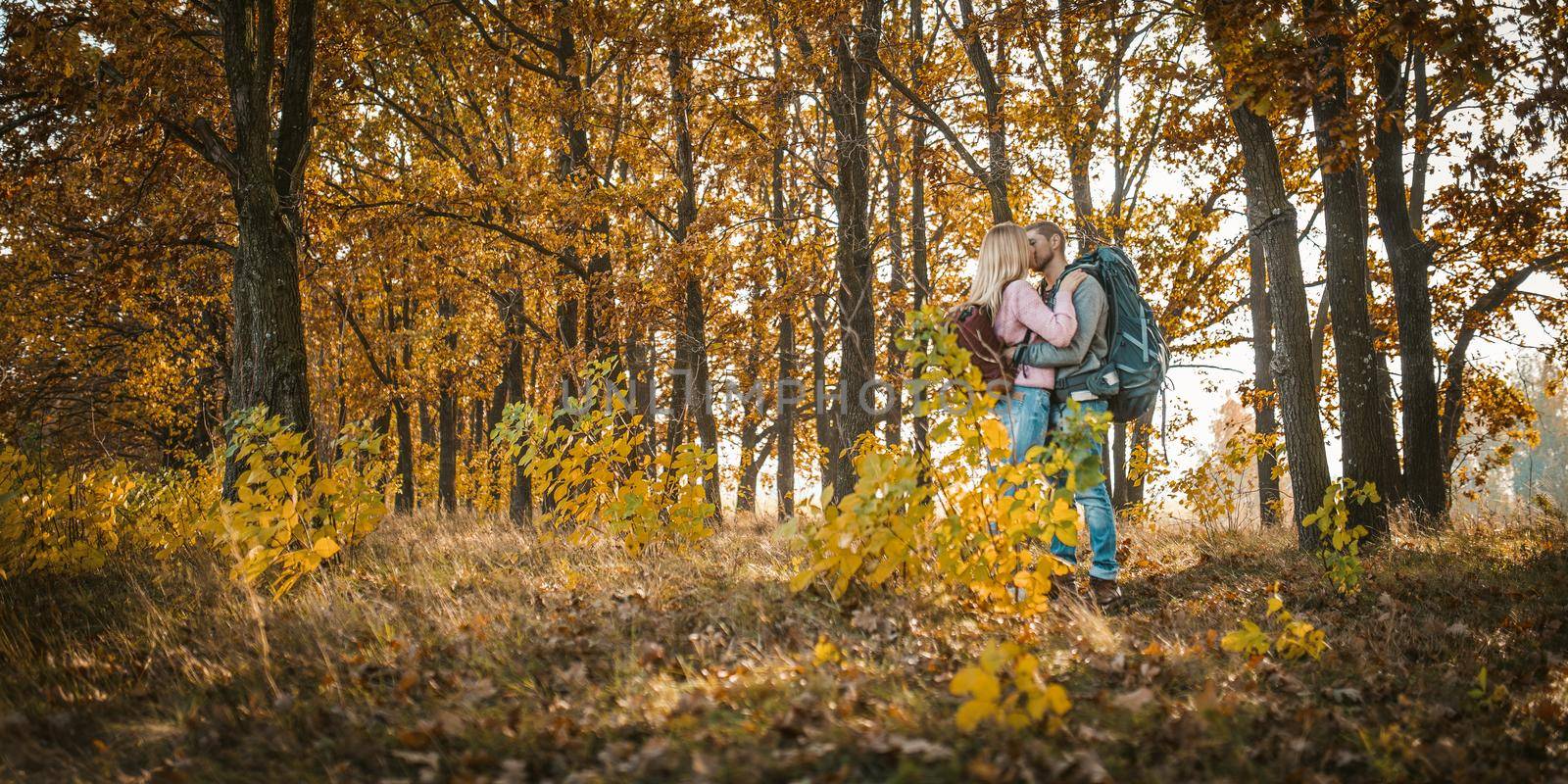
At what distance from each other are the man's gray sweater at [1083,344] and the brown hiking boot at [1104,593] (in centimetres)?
Result: 119

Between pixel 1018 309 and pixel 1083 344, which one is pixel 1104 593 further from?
pixel 1018 309

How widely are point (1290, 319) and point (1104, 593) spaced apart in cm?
339

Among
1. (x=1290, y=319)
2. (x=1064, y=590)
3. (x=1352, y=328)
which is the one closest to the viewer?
(x=1064, y=590)

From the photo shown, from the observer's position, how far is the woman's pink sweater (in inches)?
162

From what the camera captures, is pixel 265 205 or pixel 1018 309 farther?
pixel 265 205

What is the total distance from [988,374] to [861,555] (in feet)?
4.37

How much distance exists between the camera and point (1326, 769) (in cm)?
261

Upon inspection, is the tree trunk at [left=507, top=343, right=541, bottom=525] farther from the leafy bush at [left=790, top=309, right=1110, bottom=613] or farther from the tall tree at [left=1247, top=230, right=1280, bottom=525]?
the tall tree at [left=1247, top=230, right=1280, bottom=525]

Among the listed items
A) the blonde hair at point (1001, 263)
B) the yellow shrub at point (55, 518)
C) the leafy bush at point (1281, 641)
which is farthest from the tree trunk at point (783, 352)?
the leafy bush at point (1281, 641)

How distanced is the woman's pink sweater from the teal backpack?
Answer: 149mm

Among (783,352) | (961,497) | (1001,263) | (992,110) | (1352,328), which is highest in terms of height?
(992,110)

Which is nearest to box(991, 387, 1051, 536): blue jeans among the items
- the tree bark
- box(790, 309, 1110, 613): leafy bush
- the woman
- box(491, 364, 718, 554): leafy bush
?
the woman

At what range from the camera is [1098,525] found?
4.32 metres

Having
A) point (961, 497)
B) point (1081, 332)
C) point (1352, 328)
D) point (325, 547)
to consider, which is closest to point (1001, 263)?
point (1081, 332)
